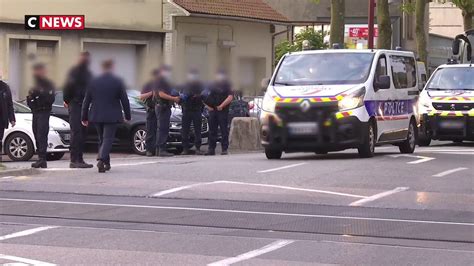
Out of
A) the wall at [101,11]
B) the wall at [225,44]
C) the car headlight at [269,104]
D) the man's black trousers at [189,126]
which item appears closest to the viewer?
the car headlight at [269,104]

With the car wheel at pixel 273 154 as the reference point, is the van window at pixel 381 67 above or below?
above

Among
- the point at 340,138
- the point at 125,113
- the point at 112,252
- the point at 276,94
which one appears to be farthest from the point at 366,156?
the point at 112,252

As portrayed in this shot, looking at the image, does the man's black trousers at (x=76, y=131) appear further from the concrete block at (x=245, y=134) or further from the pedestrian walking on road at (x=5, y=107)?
the concrete block at (x=245, y=134)

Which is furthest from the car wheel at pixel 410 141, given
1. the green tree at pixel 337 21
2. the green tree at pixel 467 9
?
the green tree at pixel 467 9

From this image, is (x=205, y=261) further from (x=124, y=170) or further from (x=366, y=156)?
(x=366, y=156)

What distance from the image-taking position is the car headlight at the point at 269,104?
15.5m

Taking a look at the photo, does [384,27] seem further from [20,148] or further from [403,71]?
[20,148]

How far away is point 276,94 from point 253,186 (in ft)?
10.9

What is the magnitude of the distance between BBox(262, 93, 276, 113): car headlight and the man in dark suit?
2.66m

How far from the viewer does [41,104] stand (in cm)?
1496

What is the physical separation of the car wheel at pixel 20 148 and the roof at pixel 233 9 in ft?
45.9

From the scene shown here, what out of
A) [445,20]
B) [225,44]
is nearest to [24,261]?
[225,44]

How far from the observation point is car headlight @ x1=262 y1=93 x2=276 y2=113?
1549 centimetres

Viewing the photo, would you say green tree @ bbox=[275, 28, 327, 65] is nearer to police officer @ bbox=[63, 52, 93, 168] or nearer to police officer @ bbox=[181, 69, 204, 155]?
police officer @ bbox=[181, 69, 204, 155]
